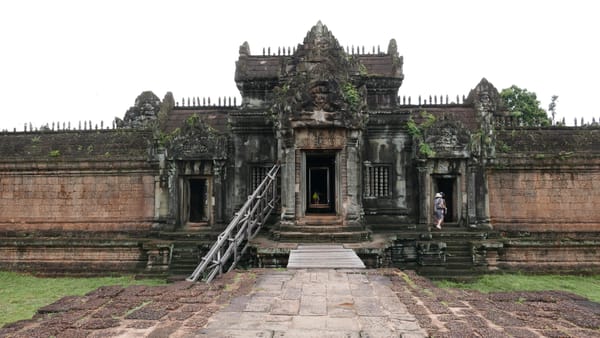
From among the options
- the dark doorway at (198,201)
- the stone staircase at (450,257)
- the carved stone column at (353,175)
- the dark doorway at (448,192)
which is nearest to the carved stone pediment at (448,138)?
the dark doorway at (448,192)

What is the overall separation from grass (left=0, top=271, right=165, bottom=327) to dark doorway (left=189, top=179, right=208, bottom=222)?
2848mm

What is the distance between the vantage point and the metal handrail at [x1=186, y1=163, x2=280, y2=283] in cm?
945

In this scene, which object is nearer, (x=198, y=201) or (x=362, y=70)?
(x=362, y=70)

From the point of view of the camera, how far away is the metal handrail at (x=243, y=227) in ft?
31.0

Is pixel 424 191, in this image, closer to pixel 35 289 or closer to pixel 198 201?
pixel 198 201

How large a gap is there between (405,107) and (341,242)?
263 inches

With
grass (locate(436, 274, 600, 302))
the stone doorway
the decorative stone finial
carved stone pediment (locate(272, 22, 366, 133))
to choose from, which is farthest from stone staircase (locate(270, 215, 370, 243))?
the decorative stone finial

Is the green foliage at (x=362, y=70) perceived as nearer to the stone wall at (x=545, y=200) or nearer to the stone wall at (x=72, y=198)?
the stone wall at (x=545, y=200)

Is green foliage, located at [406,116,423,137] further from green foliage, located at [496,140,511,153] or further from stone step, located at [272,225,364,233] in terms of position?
stone step, located at [272,225,364,233]

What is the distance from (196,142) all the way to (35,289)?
671 cm

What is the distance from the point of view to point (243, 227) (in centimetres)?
1083

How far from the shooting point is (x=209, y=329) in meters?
4.77

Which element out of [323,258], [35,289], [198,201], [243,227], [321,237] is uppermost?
[198,201]

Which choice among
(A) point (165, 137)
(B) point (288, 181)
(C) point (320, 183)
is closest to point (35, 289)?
(A) point (165, 137)
